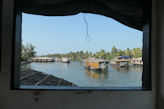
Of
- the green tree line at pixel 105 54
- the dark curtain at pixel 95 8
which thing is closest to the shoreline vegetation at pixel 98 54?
the green tree line at pixel 105 54

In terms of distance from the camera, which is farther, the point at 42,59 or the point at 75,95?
the point at 42,59

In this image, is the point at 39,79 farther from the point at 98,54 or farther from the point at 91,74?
the point at 98,54

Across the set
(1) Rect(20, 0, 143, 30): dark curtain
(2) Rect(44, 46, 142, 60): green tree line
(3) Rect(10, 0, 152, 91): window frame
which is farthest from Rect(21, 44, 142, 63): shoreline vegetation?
(1) Rect(20, 0, 143, 30): dark curtain

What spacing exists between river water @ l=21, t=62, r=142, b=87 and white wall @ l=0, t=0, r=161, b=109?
0.15 m

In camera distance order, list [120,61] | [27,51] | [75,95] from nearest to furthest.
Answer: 1. [75,95]
2. [27,51]
3. [120,61]

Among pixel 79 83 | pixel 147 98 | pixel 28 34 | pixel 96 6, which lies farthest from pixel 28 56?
pixel 147 98

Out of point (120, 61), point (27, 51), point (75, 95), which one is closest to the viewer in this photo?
point (75, 95)

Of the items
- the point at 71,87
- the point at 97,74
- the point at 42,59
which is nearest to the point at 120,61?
the point at 97,74

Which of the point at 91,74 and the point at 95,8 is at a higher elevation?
the point at 95,8

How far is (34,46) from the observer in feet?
5.13

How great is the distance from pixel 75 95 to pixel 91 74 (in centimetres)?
33

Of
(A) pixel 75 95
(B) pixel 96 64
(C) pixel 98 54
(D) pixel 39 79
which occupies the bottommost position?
(A) pixel 75 95

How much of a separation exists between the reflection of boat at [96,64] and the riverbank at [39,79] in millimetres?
304

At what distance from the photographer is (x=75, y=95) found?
1.42 m
